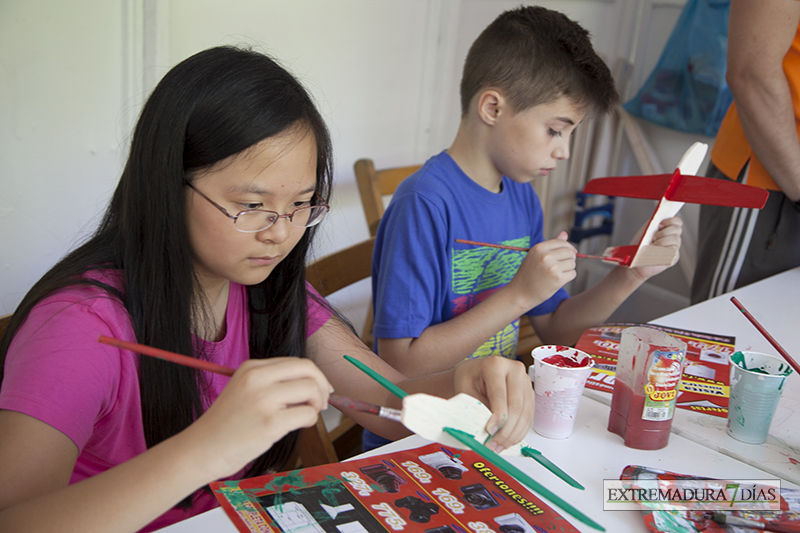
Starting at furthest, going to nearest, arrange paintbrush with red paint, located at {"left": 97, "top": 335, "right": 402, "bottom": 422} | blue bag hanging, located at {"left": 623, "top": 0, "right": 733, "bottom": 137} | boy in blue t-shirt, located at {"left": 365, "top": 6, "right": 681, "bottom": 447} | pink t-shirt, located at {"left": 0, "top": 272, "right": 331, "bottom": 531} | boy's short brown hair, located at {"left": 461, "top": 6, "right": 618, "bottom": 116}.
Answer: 1. blue bag hanging, located at {"left": 623, "top": 0, "right": 733, "bottom": 137}
2. boy's short brown hair, located at {"left": 461, "top": 6, "right": 618, "bottom": 116}
3. boy in blue t-shirt, located at {"left": 365, "top": 6, "right": 681, "bottom": 447}
4. pink t-shirt, located at {"left": 0, "top": 272, "right": 331, "bottom": 531}
5. paintbrush with red paint, located at {"left": 97, "top": 335, "right": 402, "bottom": 422}

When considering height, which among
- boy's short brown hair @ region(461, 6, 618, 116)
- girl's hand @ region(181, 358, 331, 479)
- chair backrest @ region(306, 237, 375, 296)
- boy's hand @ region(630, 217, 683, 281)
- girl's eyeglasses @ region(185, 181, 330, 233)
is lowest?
chair backrest @ region(306, 237, 375, 296)

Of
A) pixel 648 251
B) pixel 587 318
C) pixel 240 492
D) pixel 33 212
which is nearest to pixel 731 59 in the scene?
pixel 648 251

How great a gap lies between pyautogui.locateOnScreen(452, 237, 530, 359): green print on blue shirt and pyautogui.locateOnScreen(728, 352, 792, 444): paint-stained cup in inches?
18.3

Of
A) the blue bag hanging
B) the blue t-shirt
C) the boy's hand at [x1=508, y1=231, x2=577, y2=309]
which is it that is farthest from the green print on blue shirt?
the blue bag hanging

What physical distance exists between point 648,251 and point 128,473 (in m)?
0.99

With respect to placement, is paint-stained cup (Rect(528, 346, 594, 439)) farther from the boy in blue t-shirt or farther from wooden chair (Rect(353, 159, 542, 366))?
wooden chair (Rect(353, 159, 542, 366))

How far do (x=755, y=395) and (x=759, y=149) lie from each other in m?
0.88

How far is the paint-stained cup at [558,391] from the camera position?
807 mm

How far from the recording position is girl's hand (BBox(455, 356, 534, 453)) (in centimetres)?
71

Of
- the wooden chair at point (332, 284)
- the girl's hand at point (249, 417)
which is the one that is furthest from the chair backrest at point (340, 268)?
the girl's hand at point (249, 417)

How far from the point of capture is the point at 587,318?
1354 millimetres

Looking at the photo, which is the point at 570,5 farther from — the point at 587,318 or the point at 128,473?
the point at 128,473

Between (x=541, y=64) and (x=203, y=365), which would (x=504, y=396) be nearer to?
(x=203, y=365)

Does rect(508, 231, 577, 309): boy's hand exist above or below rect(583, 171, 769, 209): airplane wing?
below
